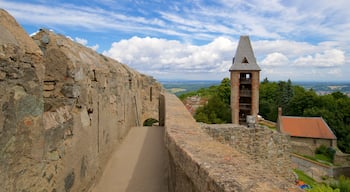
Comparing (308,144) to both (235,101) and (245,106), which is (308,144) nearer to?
(245,106)

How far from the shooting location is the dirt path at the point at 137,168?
4043 millimetres

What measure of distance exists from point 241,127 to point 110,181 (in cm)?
413

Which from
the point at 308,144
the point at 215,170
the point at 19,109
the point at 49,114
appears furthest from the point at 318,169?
→ the point at 19,109

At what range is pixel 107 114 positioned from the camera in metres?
4.71

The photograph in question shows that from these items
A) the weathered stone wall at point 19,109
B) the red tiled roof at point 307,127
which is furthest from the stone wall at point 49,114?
the red tiled roof at point 307,127

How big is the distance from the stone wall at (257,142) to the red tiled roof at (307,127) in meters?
36.6

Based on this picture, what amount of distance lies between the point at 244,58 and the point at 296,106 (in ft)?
101

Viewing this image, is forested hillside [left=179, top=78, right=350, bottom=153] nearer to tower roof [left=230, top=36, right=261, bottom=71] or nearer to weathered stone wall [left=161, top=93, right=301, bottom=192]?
tower roof [left=230, top=36, right=261, bottom=71]

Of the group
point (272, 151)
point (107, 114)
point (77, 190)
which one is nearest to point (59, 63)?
point (77, 190)

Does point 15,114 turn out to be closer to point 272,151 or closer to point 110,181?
point 110,181

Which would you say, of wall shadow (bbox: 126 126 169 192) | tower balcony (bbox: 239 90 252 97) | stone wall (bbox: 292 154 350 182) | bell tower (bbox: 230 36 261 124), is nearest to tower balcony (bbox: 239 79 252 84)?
bell tower (bbox: 230 36 261 124)

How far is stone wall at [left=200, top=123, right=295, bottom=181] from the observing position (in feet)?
23.4

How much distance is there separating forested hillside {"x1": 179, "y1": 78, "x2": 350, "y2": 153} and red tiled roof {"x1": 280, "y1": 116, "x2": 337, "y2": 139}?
4116 millimetres

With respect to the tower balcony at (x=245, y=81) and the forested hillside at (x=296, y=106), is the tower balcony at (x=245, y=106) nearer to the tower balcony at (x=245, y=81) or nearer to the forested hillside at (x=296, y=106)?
the tower balcony at (x=245, y=81)
